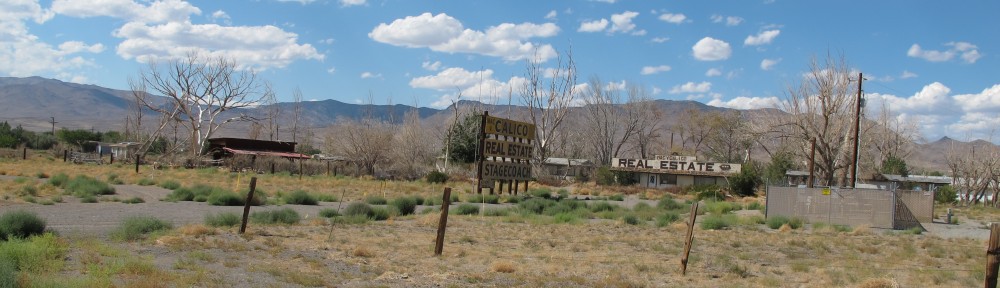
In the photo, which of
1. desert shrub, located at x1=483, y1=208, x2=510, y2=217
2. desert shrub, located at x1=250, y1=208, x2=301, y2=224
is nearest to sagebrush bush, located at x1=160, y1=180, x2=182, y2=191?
desert shrub, located at x1=483, y1=208, x2=510, y2=217

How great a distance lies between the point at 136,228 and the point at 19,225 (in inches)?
93.8

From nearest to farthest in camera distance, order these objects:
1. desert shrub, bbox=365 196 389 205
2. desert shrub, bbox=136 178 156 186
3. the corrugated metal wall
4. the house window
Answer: the corrugated metal wall
desert shrub, bbox=365 196 389 205
desert shrub, bbox=136 178 156 186
the house window

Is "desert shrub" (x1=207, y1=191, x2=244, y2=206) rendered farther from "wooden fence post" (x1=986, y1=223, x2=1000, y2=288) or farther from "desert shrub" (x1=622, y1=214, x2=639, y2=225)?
"wooden fence post" (x1=986, y1=223, x2=1000, y2=288)

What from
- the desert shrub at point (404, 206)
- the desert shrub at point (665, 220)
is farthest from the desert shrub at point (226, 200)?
the desert shrub at point (665, 220)

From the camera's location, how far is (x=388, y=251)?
17938 mm

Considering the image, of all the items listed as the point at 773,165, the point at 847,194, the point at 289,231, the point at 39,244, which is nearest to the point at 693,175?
the point at 773,165

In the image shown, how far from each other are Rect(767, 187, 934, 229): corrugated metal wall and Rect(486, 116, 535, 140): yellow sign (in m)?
16.3

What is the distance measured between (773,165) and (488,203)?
41016 mm

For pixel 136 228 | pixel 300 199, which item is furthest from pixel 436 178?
pixel 136 228

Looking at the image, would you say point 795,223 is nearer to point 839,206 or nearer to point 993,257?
point 839,206

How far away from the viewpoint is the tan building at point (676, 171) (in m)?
79.9

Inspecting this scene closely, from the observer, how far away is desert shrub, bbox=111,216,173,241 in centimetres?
1800

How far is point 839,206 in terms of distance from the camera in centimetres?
3152

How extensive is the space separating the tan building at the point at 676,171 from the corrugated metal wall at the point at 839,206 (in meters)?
45.4
